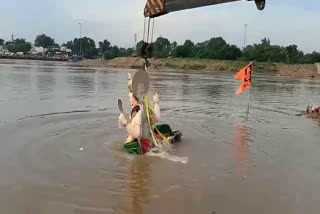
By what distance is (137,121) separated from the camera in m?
9.23

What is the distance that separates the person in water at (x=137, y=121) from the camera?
364 inches

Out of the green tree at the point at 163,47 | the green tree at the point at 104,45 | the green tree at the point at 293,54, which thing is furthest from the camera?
the green tree at the point at 104,45

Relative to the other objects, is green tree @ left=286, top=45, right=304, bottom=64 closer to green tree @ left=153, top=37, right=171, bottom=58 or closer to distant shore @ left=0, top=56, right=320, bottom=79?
distant shore @ left=0, top=56, right=320, bottom=79

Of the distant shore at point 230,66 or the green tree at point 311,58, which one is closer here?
the distant shore at point 230,66

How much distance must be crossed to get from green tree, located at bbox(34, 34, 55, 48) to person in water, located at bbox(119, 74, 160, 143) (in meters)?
180

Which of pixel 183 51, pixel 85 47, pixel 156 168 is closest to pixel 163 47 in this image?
pixel 183 51

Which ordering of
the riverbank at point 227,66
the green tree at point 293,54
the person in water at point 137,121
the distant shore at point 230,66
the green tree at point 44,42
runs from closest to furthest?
1. the person in water at point 137,121
2. the distant shore at point 230,66
3. the riverbank at point 227,66
4. the green tree at point 293,54
5. the green tree at point 44,42

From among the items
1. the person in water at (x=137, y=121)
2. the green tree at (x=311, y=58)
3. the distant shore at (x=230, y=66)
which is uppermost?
the green tree at (x=311, y=58)

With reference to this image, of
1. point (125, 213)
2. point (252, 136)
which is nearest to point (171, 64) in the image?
point (252, 136)

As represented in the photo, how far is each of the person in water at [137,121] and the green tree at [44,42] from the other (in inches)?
7105

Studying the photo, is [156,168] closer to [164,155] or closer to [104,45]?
[164,155]

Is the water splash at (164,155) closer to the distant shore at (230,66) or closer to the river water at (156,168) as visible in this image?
the river water at (156,168)

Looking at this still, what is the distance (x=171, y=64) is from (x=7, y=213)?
8885 cm

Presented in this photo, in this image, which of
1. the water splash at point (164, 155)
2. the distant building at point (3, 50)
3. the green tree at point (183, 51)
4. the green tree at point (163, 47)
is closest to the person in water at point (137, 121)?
the water splash at point (164, 155)
